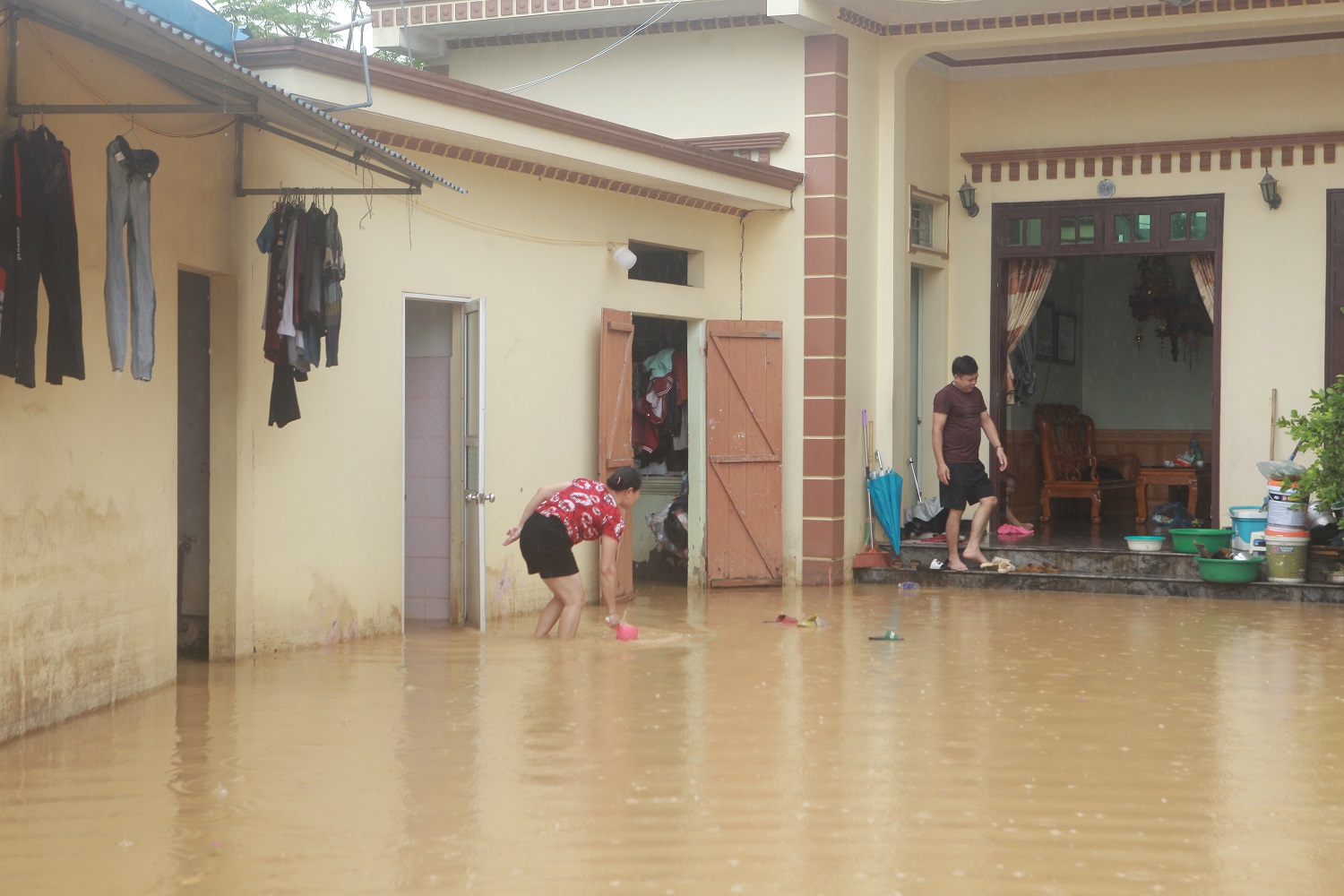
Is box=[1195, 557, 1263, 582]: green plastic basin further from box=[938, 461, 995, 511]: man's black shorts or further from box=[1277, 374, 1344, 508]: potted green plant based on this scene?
box=[938, 461, 995, 511]: man's black shorts

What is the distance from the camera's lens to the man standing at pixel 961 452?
39.2ft

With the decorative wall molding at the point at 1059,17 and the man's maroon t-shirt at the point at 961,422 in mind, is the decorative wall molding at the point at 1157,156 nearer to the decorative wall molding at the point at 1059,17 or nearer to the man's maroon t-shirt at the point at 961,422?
the decorative wall molding at the point at 1059,17

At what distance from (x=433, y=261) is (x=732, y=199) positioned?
305cm

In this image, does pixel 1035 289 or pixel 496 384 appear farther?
pixel 1035 289

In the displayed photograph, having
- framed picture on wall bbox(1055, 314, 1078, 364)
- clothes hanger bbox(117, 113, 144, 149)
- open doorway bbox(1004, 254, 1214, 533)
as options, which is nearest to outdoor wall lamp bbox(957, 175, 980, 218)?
open doorway bbox(1004, 254, 1214, 533)

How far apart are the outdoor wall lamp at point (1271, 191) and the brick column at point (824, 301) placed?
3.68 metres

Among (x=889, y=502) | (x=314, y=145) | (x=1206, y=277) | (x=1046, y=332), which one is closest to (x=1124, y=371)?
(x=1046, y=332)

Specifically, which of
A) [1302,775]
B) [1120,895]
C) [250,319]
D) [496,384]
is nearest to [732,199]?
[496,384]

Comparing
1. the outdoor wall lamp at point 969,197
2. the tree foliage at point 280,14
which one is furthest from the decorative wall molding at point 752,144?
the tree foliage at point 280,14

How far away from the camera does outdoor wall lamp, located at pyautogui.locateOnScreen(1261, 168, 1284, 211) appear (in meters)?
12.7

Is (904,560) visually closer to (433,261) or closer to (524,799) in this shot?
(433,261)

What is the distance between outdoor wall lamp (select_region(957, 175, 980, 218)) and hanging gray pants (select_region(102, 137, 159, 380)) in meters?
8.43

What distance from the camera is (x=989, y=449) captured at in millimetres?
13812

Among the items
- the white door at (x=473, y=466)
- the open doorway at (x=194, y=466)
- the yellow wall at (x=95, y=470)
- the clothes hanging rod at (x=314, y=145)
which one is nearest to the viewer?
the yellow wall at (x=95, y=470)
